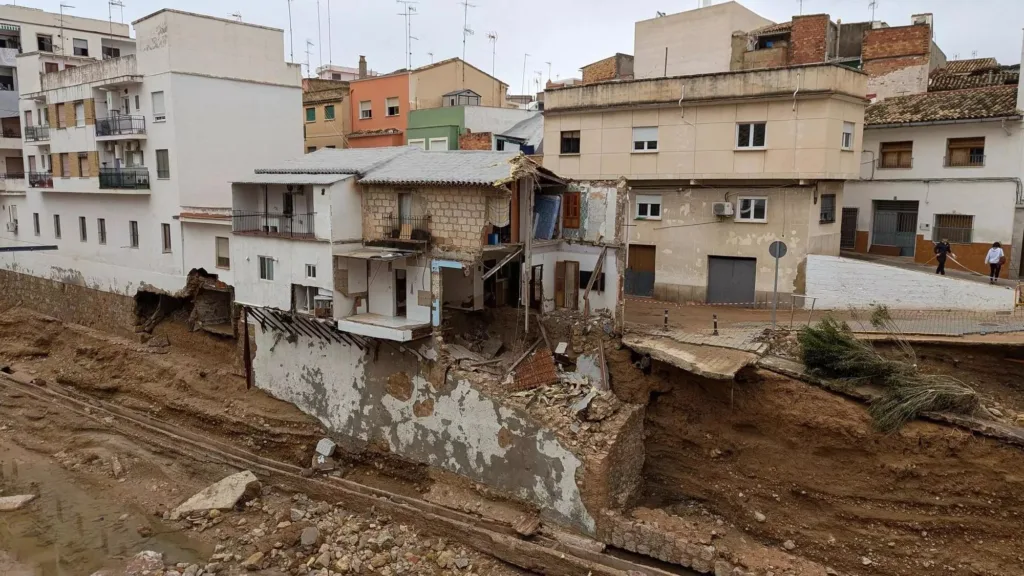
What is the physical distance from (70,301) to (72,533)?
17990 millimetres

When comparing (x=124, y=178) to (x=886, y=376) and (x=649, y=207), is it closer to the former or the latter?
(x=649, y=207)

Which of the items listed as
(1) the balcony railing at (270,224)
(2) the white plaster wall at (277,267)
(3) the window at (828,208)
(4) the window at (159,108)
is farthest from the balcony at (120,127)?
(3) the window at (828,208)

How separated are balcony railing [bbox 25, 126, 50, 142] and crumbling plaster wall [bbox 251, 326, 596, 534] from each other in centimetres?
1916

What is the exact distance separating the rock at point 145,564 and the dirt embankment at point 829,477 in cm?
1267

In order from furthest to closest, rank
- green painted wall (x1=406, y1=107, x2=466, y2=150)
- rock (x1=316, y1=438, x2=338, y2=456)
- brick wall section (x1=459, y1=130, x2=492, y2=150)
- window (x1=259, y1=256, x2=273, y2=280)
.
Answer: green painted wall (x1=406, y1=107, x2=466, y2=150)
brick wall section (x1=459, y1=130, x2=492, y2=150)
window (x1=259, y1=256, x2=273, y2=280)
rock (x1=316, y1=438, x2=338, y2=456)

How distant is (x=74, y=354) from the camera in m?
30.6

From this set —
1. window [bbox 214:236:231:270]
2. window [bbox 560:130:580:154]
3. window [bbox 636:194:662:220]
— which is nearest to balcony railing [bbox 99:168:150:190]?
window [bbox 214:236:231:270]

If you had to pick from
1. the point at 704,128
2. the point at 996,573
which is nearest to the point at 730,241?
the point at 704,128

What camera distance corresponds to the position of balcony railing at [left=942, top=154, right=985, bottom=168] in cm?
2571

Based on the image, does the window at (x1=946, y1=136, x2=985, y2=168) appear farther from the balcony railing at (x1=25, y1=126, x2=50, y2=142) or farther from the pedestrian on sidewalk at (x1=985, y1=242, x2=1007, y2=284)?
the balcony railing at (x1=25, y1=126, x2=50, y2=142)

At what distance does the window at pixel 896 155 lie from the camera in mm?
27250

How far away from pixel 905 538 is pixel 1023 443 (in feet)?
10.7

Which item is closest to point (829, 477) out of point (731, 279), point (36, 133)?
point (731, 279)

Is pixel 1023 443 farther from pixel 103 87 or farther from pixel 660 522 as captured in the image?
pixel 103 87
